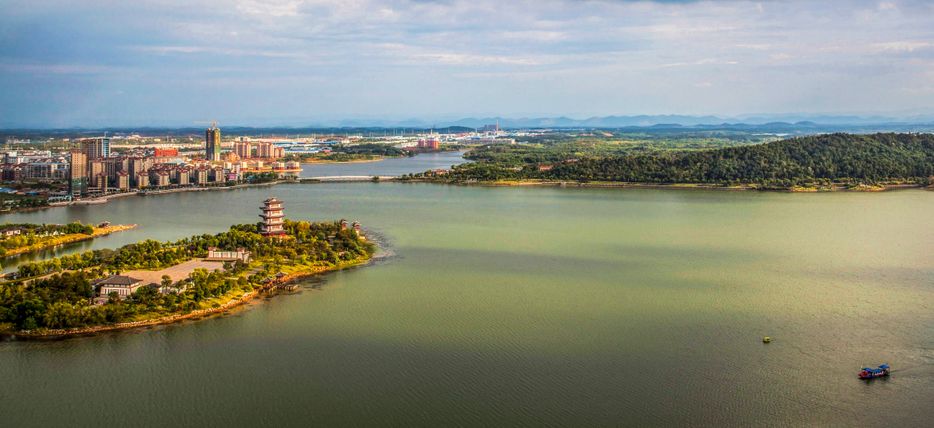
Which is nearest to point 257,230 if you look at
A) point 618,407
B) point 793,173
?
point 618,407

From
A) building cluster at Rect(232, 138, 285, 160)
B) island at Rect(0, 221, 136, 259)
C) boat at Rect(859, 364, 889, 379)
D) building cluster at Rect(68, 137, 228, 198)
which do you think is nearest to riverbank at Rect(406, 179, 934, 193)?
building cluster at Rect(68, 137, 228, 198)

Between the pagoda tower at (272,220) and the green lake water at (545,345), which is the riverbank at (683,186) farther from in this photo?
the pagoda tower at (272,220)

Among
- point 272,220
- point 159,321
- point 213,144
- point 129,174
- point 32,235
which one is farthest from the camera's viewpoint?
point 213,144

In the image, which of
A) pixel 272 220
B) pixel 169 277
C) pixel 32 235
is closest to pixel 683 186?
pixel 272 220

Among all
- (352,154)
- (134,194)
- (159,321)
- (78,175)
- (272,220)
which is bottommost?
(159,321)

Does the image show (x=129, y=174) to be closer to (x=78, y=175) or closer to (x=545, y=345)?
(x=78, y=175)

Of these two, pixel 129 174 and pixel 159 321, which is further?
pixel 129 174

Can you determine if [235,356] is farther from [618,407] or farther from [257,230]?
[257,230]

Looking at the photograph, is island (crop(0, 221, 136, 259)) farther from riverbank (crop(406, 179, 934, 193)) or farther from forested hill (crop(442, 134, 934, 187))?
forested hill (crop(442, 134, 934, 187))

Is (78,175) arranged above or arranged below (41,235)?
above

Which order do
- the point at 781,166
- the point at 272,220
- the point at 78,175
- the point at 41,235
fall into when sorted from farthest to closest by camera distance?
the point at 781,166 → the point at 78,175 → the point at 41,235 → the point at 272,220
